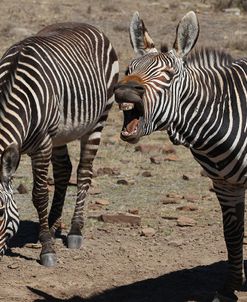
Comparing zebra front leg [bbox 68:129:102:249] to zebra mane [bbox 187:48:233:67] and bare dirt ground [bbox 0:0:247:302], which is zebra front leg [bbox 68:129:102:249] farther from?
zebra mane [bbox 187:48:233:67]

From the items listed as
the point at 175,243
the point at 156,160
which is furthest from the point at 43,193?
the point at 156,160

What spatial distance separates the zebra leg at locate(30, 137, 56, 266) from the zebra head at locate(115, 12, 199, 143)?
2.19 metres

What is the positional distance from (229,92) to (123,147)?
6.49 m

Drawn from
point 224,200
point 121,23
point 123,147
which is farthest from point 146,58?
point 121,23

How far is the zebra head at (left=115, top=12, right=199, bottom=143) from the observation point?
17.4 ft

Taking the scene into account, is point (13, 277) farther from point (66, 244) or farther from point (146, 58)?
point (146, 58)

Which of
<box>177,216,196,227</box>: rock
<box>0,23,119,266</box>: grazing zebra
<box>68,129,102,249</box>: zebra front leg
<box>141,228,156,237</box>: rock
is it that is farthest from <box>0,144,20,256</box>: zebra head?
<box>177,216,196,227</box>: rock

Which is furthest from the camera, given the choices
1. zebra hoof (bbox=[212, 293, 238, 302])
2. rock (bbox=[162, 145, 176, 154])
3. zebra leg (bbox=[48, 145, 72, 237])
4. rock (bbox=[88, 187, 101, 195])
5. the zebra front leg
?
rock (bbox=[162, 145, 176, 154])

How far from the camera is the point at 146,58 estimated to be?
5602 mm

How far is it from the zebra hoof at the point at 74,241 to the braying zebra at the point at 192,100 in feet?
7.76

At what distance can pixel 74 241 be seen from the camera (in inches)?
328

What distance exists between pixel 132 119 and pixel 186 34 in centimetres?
67

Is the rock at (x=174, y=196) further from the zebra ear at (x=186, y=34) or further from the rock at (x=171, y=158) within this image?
the zebra ear at (x=186, y=34)

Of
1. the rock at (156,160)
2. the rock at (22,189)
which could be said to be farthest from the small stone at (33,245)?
the rock at (156,160)
